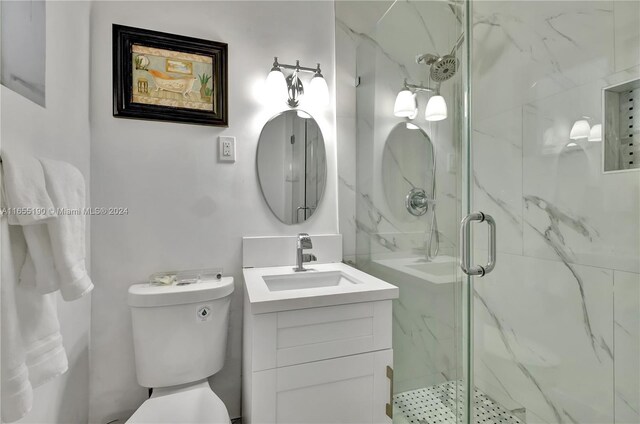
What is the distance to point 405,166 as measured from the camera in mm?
1281

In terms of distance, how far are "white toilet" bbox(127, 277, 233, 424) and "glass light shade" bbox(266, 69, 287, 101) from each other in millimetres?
953

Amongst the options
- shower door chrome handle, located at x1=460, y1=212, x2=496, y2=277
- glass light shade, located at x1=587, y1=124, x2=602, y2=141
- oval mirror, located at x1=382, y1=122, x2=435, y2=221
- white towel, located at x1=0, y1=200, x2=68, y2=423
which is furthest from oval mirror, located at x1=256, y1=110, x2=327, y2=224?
glass light shade, located at x1=587, y1=124, x2=602, y2=141

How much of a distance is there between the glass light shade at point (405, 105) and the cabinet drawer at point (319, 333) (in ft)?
2.49

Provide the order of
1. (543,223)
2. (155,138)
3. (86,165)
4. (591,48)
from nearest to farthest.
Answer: (591,48) < (543,223) < (86,165) < (155,138)

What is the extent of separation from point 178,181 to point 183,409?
934mm

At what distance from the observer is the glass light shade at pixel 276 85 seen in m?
1.50

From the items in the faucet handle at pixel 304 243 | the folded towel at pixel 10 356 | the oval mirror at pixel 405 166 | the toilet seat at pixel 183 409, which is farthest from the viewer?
the faucet handle at pixel 304 243

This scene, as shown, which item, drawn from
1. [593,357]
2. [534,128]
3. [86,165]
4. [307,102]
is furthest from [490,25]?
[86,165]

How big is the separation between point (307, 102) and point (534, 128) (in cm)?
103

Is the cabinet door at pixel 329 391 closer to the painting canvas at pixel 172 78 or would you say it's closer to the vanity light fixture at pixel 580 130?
the vanity light fixture at pixel 580 130

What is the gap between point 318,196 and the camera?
1.64m

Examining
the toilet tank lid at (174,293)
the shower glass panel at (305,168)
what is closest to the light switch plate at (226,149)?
the shower glass panel at (305,168)

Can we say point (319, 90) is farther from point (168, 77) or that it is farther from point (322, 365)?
point (322, 365)

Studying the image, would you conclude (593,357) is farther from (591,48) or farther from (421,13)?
(421,13)
